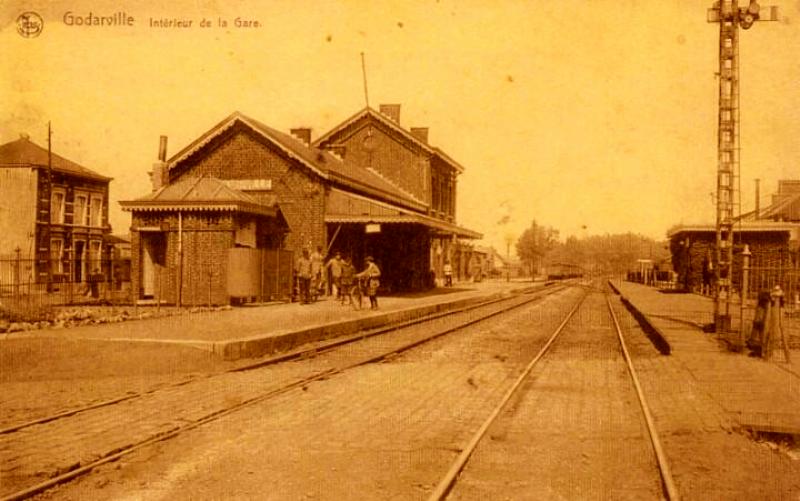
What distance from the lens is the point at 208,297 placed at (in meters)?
22.4

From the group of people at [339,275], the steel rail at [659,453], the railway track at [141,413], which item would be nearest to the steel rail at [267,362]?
the railway track at [141,413]

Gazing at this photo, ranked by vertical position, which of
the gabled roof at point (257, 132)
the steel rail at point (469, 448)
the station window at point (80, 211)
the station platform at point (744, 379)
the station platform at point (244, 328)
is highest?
the gabled roof at point (257, 132)

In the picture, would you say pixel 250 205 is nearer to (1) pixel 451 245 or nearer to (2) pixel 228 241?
(2) pixel 228 241

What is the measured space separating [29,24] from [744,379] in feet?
37.3

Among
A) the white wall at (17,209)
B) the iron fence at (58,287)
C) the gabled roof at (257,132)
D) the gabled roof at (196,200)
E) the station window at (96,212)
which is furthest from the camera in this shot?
the station window at (96,212)

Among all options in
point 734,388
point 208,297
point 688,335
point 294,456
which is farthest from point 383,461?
point 208,297

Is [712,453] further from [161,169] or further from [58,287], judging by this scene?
[58,287]

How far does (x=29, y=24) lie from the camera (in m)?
12.1

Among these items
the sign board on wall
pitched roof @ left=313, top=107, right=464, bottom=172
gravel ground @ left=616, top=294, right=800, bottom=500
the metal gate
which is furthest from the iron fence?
pitched roof @ left=313, top=107, right=464, bottom=172

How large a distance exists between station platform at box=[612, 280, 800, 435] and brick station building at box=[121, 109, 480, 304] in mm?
12147

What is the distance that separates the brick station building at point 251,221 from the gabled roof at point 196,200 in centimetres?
Answer: 3

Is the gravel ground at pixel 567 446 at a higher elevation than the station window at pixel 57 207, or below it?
below

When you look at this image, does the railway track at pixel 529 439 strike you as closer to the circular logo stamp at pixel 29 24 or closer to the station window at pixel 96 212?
the circular logo stamp at pixel 29 24

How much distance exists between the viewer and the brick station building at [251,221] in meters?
23.0
